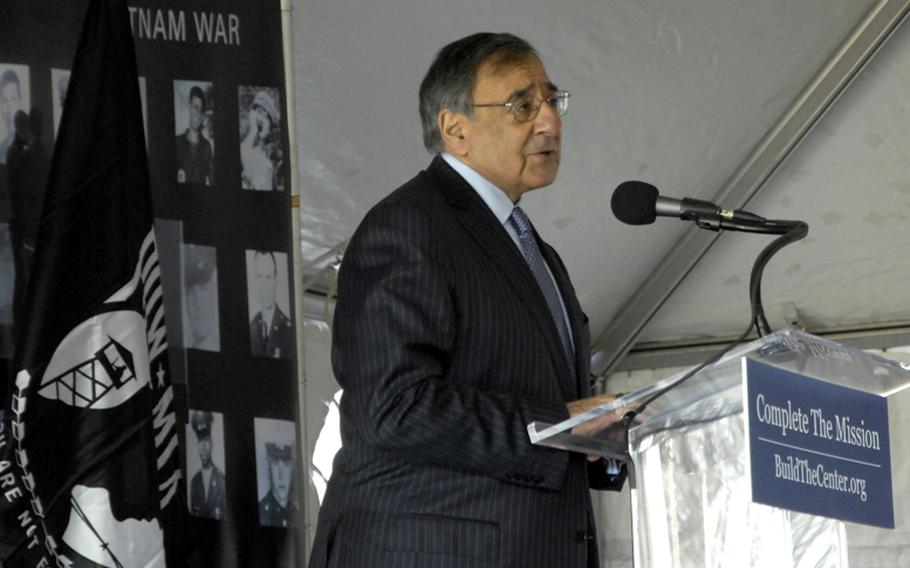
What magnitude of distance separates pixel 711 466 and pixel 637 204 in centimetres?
49

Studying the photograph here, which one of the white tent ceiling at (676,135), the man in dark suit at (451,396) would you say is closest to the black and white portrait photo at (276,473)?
the man in dark suit at (451,396)

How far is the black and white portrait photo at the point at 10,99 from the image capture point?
2.77 m

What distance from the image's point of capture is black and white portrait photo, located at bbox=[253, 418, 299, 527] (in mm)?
3000

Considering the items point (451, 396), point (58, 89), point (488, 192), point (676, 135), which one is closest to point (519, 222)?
point (488, 192)

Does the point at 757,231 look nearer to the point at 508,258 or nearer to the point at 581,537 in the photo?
the point at 508,258

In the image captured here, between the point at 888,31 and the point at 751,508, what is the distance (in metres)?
2.32

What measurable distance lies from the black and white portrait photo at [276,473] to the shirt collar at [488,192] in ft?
2.41

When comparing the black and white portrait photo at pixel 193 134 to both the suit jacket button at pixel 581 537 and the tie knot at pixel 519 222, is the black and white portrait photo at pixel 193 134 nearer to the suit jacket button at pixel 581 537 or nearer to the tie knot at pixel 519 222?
the tie knot at pixel 519 222

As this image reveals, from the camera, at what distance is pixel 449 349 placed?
2.29 metres

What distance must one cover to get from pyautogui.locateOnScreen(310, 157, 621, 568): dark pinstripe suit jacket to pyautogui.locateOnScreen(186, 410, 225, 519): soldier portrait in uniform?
0.64m

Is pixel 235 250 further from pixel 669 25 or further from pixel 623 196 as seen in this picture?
pixel 669 25

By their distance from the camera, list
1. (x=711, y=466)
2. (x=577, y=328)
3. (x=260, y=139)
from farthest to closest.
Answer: (x=260, y=139) → (x=577, y=328) → (x=711, y=466)

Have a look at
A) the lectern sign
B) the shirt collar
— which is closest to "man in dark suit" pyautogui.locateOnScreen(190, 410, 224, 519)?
the shirt collar

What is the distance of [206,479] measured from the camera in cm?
296
